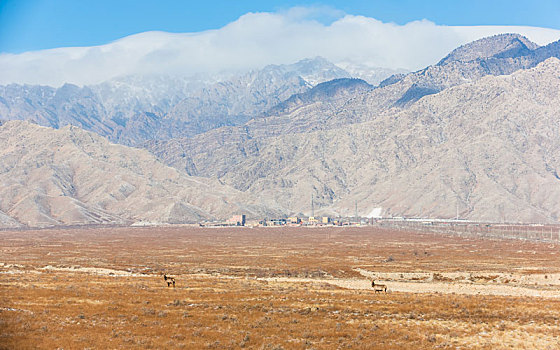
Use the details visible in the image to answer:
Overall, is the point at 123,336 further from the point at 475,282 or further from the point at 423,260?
the point at 423,260

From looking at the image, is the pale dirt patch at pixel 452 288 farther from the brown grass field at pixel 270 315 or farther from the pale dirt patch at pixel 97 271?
the pale dirt patch at pixel 97 271

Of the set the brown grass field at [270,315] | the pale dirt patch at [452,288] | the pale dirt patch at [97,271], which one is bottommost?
the pale dirt patch at [97,271]

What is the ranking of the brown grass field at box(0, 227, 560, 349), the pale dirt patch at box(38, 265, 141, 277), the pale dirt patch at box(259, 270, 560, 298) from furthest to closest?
the pale dirt patch at box(38, 265, 141, 277) < the pale dirt patch at box(259, 270, 560, 298) < the brown grass field at box(0, 227, 560, 349)

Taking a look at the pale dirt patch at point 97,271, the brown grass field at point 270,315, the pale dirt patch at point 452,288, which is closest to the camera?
the brown grass field at point 270,315

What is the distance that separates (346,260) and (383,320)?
2564 inches

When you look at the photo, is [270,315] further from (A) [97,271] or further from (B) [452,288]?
(A) [97,271]

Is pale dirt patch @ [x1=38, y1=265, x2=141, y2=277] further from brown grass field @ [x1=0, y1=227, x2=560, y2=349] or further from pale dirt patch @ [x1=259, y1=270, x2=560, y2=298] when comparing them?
pale dirt patch @ [x1=259, y1=270, x2=560, y2=298]

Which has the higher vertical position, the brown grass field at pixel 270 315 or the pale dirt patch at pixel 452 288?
the brown grass field at pixel 270 315

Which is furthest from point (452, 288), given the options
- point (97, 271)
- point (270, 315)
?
point (97, 271)

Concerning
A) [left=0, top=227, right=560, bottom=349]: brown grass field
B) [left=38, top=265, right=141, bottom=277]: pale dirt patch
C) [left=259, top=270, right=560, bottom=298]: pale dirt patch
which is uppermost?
[left=0, top=227, right=560, bottom=349]: brown grass field

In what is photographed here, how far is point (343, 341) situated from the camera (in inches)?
1248

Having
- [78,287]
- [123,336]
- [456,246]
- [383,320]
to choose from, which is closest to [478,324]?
[383,320]

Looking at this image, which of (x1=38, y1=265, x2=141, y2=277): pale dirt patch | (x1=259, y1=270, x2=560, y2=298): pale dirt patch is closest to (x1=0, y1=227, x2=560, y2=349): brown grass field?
(x1=259, y1=270, x2=560, y2=298): pale dirt patch

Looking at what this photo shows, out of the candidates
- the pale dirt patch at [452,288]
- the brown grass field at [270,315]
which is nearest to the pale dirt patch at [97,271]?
the brown grass field at [270,315]
